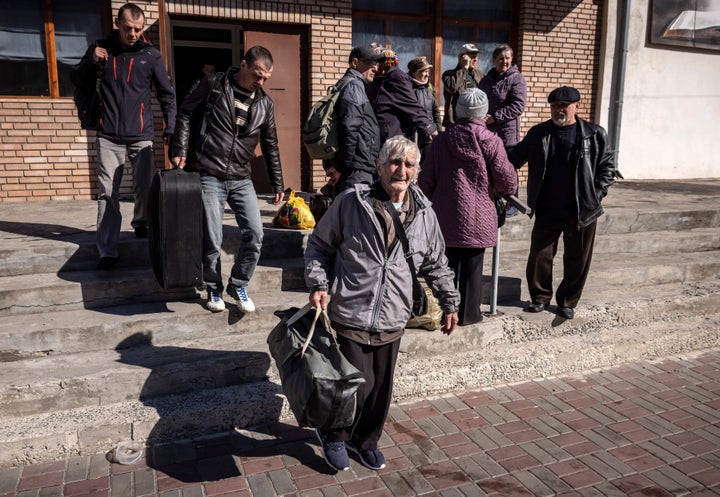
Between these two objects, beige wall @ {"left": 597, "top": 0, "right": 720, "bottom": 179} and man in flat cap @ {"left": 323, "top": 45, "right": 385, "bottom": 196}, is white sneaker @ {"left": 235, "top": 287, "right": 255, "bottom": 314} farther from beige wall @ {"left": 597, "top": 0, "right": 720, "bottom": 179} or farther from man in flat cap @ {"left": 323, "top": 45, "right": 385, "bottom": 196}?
beige wall @ {"left": 597, "top": 0, "right": 720, "bottom": 179}

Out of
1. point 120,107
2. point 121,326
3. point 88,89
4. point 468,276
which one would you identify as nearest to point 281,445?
point 121,326

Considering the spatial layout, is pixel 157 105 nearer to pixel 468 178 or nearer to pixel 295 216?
pixel 295 216

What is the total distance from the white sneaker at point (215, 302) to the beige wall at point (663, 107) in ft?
27.5

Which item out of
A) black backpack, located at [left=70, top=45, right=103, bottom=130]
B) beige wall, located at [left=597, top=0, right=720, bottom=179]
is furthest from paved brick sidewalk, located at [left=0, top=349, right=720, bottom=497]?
beige wall, located at [left=597, top=0, right=720, bottom=179]

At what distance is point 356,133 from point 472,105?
902 mm

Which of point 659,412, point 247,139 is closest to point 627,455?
→ point 659,412

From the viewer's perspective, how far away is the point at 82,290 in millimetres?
4727

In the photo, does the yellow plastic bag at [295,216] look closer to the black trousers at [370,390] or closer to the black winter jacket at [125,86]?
the black winter jacket at [125,86]

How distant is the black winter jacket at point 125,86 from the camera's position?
4.89 metres

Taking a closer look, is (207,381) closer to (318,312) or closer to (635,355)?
(318,312)

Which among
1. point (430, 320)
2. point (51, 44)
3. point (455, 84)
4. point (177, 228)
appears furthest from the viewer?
point (51, 44)

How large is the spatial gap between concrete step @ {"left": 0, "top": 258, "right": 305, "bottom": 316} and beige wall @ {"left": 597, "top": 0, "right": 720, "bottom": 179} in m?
8.38

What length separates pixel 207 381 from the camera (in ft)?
13.8

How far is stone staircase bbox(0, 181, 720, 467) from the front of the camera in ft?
12.6
